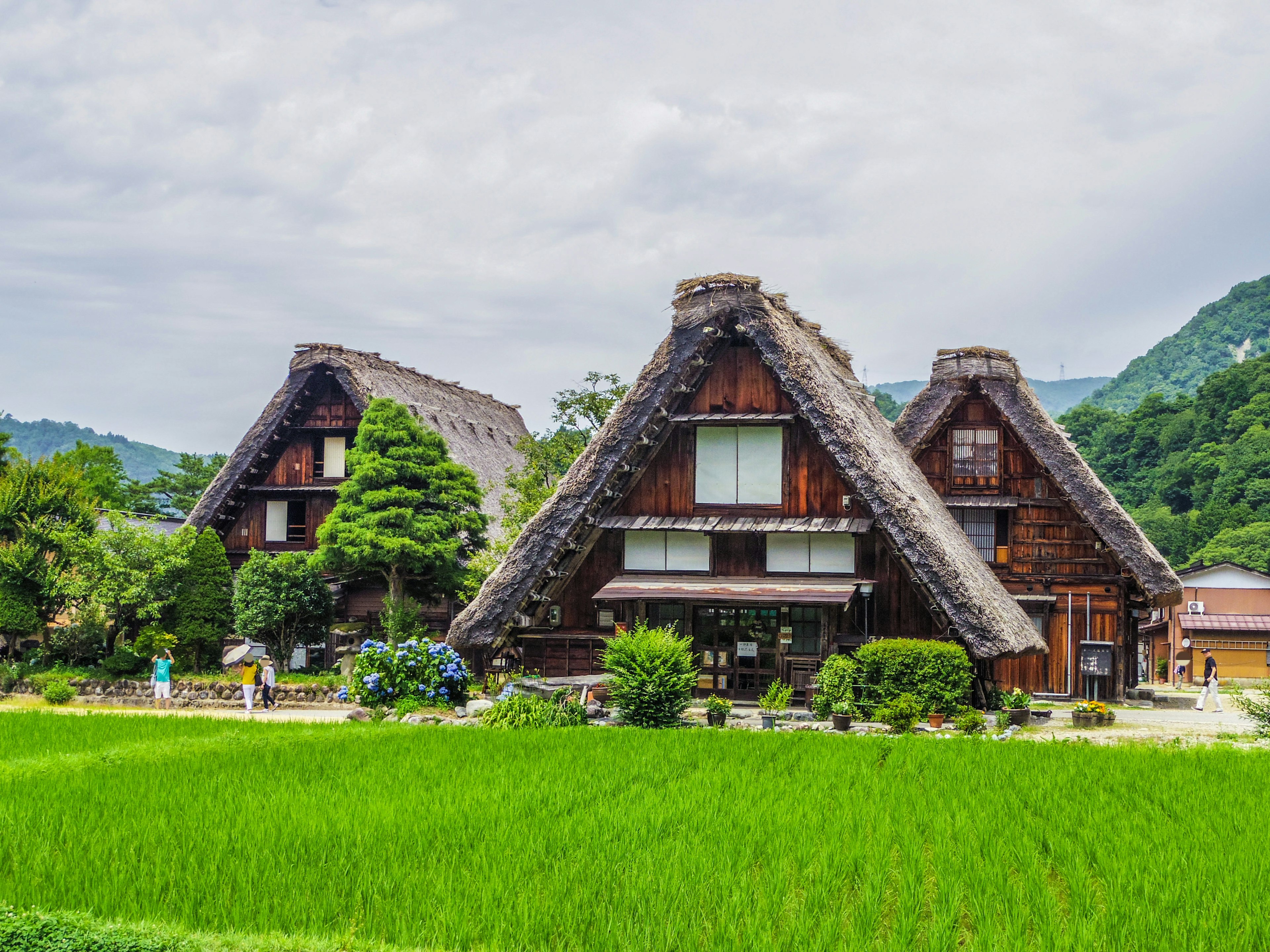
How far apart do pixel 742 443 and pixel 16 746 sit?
42.6 ft

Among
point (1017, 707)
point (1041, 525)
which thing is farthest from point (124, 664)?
point (1041, 525)

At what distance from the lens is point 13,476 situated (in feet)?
83.6

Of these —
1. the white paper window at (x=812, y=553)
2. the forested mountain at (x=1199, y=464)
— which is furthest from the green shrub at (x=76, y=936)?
the forested mountain at (x=1199, y=464)

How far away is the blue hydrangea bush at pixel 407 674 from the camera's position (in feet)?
59.0

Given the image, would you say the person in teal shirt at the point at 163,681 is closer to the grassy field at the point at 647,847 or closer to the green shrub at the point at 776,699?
the grassy field at the point at 647,847

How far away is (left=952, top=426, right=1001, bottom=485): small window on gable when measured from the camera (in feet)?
87.2

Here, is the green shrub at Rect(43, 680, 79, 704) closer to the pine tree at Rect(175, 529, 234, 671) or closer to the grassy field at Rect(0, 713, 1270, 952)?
the pine tree at Rect(175, 529, 234, 671)

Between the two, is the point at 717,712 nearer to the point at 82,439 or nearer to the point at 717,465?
the point at 717,465

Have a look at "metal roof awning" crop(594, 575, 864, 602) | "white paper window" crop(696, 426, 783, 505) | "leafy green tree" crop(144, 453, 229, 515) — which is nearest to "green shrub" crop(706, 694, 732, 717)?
"metal roof awning" crop(594, 575, 864, 602)

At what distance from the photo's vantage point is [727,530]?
68.0 feet

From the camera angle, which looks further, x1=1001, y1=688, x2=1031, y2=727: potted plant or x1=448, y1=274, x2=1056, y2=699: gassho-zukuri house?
x1=448, y1=274, x2=1056, y2=699: gassho-zukuri house

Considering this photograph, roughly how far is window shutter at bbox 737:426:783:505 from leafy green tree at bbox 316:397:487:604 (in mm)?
7774

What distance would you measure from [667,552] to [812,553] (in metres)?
2.75

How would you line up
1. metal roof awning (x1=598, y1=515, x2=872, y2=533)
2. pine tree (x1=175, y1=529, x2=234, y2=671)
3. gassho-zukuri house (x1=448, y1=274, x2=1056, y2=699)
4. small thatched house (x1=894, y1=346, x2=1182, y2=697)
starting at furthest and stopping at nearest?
pine tree (x1=175, y1=529, x2=234, y2=671)
small thatched house (x1=894, y1=346, x2=1182, y2=697)
metal roof awning (x1=598, y1=515, x2=872, y2=533)
gassho-zukuri house (x1=448, y1=274, x2=1056, y2=699)
